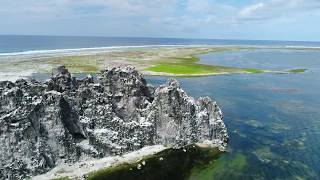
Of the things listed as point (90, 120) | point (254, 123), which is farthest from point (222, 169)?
point (254, 123)

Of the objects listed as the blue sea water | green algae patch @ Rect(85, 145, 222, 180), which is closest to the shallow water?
the blue sea water

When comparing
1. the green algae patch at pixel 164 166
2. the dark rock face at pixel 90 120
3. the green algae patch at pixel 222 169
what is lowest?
the green algae patch at pixel 222 169

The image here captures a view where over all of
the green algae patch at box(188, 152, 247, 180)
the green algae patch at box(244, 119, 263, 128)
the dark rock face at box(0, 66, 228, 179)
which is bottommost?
the green algae patch at box(188, 152, 247, 180)

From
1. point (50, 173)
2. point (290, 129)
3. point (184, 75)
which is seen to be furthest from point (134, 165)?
point (184, 75)

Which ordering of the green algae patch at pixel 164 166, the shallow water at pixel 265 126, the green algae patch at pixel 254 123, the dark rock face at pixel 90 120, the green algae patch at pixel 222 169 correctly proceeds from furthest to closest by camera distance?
the green algae patch at pixel 254 123 → the shallow water at pixel 265 126 → the green algae patch at pixel 222 169 → the green algae patch at pixel 164 166 → the dark rock face at pixel 90 120

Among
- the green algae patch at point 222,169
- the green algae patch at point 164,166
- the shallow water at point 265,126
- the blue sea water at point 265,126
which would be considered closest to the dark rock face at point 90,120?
the green algae patch at point 164,166

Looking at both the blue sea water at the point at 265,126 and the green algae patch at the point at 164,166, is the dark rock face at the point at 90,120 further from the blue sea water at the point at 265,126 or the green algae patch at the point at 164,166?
the blue sea water at the point at 265,126

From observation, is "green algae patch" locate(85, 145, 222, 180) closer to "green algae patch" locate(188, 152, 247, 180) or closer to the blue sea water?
"green algae patch" locate(188, 152, 247, 180)

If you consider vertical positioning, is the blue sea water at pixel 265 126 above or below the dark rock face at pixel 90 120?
below
